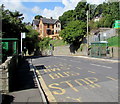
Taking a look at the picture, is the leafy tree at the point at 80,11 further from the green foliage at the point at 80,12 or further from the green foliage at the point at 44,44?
the green foliage at the point at 44,44

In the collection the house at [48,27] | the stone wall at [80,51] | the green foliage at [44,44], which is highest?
the house at [48,27]

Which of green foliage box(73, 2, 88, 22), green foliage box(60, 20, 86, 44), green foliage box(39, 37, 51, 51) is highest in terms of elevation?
green foliage box(73, 2, 88, 22)

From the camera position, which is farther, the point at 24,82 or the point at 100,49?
the point at 100,49

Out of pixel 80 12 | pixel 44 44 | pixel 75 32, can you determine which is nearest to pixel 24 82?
pixel 75 32

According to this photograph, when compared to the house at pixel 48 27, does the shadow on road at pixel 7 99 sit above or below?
below

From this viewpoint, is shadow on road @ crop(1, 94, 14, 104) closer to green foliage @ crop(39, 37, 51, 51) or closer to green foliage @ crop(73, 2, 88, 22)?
green foliage @ crop(39, 37, 51, 51)

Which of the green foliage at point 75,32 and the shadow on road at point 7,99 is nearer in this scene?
the shadow on road at point 7,99

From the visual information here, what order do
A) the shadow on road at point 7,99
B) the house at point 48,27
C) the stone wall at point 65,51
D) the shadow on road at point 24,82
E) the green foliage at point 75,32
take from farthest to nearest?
the house at point 48,27
the stone wall at point 65,51
the green foliage at point 75,32
the shadow on road at point 24,82
the shadow on road at point 7,99

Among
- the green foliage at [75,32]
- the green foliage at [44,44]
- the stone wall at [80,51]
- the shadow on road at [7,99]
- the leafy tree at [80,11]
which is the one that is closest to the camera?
the shadow on road at [7,99]

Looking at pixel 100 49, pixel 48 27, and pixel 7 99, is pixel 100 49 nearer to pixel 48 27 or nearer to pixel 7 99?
pixel 7 99

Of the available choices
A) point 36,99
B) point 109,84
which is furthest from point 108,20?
point 36,99

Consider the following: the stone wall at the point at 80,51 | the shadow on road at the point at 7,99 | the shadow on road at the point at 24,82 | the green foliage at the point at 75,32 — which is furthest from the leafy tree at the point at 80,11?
the shadow on road at the point at 7,99

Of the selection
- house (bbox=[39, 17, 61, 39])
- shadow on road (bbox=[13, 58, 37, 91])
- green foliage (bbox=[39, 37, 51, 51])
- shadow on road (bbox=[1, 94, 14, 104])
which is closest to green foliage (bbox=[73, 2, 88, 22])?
house (bbox=[39, 17, 61, 39])

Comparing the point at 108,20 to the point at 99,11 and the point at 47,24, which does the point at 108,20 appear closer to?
the point at 47,24
